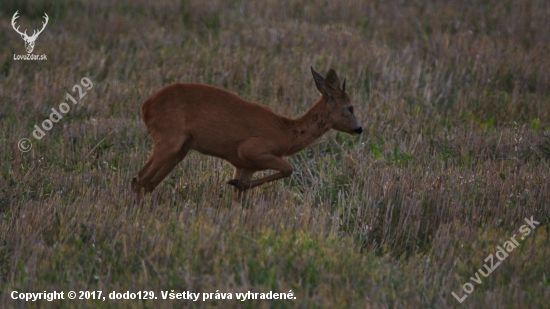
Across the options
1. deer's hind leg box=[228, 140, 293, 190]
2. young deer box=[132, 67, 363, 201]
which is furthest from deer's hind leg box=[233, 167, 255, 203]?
deer's hind leg box=[228, 140, 293, 190]

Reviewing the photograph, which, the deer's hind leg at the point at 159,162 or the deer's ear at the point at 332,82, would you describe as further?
the deer's ear at the point at 332,82

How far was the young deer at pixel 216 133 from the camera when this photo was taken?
255 inches

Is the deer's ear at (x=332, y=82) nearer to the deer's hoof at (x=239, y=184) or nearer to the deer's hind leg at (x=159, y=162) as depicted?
the deer's hoof at (x=239, y=184)

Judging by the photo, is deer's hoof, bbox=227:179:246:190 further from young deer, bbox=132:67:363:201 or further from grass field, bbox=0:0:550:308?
grass field, bbox=0:0:550:308

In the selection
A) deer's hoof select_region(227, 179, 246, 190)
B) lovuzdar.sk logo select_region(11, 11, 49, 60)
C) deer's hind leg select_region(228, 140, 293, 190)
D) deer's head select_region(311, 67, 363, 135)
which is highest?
deer's head select_region(311, 67, 363, 135)

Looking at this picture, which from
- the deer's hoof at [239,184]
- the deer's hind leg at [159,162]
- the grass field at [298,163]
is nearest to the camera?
the grass field at [298,163]

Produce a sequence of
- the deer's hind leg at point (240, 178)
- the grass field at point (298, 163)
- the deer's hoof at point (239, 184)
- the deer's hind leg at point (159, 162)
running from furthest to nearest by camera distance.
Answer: the deer's hind leg at point (240, 178) < the deer's hoof at point (239, 184) < the deer's hind leg at point (159, 162) < the grass field at point (298, 163)

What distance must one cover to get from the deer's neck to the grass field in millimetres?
520

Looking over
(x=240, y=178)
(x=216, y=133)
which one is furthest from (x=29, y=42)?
(x=216, y=133)

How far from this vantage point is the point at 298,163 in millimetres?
8406

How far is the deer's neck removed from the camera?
22.4 ft

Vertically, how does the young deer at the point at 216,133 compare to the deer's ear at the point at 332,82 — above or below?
below

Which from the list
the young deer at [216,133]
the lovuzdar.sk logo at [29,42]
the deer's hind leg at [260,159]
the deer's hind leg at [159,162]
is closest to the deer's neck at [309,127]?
the young deer at [216,133]

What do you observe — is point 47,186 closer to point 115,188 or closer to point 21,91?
point 115,188
